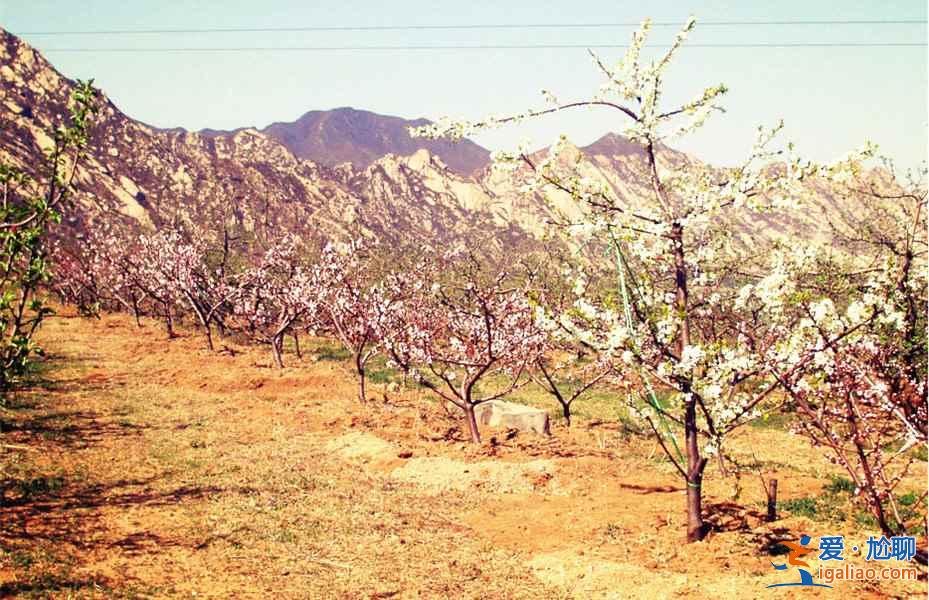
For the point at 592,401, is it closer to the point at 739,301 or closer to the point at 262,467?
the point at 262,467

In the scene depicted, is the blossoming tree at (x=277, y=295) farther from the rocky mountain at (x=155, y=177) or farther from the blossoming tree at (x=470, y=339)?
the rocky mountain at (x=155, y=177)

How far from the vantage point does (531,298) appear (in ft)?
26.1

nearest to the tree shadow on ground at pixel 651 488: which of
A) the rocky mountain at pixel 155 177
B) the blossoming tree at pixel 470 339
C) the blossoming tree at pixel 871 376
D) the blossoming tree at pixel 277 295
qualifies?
the blossoming tree at pixel 871 376

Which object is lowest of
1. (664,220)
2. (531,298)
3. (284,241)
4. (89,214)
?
(531,298)

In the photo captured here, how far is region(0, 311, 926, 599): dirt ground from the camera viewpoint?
9.02 metres

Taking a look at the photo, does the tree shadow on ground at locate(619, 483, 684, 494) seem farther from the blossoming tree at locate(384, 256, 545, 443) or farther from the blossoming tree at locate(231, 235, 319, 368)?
the blossoming tree at locate(231, 235, 319, 368)

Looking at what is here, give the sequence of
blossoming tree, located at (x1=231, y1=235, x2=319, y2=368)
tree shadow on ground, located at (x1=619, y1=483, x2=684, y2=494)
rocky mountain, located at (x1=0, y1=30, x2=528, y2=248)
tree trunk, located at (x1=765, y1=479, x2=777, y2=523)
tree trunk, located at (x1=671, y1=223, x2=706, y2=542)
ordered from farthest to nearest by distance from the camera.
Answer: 1. rocky mountain, located at (x1=0, y1=30, x2=528, y2=248)
2. blossoming tree, located at (x1=231, y1=235, x2=319, y2=368)
3. tree shadow on ground, located at (x1=619, y1=483, x2=684, y2=494)
4. tree trunk, located at (x1=765, y1=479, x2=777, y2=523)
5. tree trunk, located at (x1=671, y1=223, x2=706, y2=542)

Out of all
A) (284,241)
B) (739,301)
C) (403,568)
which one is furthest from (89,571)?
(284,241)

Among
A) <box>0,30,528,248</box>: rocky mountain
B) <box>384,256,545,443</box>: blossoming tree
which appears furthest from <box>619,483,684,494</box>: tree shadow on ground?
<box>0,30,528,248</box>: rocky mountain

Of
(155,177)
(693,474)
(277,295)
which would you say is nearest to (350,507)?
(693,474)

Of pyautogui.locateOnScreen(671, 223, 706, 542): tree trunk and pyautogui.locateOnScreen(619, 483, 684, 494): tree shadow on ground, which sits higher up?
pyautogui.locateOnScreen(671, 223, 706, 542): tree trunk

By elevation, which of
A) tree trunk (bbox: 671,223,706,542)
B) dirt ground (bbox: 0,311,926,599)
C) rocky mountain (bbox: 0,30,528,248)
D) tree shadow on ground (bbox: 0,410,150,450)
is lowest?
dirt ground (bbox: 0,311,926,599)

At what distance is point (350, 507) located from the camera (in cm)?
1280

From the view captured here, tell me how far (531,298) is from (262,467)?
411 inches
